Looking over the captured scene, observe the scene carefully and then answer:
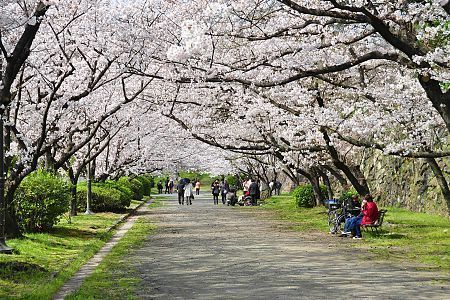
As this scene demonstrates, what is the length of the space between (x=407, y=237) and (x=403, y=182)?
42.1 feet

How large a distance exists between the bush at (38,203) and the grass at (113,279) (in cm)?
263

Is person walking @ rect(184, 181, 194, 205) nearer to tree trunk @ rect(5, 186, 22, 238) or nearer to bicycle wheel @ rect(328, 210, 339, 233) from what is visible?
bicycle wheel @ rect(328, 210, 339, 233)

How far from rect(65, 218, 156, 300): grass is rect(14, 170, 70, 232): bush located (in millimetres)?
2630

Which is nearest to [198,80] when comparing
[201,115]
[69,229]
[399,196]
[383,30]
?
[383,30]

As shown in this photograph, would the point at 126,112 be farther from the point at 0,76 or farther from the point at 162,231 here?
the point at 0,76

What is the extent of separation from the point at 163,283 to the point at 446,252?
22.2 feet

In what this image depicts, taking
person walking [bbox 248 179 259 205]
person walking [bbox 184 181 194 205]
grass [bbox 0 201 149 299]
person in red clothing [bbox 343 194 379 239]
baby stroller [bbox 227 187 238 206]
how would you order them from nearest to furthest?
grass [bbox 0 201 149 299] → person in red clothing [bbox 343 194 379 239] → person walking [bbox 248 179 259 205] → baby stroller [bbox 227 187 238 206] → person walking [bbox 184 181 194 205]

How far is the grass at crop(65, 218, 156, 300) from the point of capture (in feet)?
30.2

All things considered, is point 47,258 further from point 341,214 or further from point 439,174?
point 439,174

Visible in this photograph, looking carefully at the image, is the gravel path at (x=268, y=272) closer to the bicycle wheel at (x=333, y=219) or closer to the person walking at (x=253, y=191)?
the bicycle wheel at (x=333, y=219)

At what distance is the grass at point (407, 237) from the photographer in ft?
43.7

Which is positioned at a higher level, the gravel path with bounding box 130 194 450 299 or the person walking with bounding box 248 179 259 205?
the person walking with bounding box 248 179 259 205

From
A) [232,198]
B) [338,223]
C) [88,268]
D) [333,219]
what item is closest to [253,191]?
[232,198]

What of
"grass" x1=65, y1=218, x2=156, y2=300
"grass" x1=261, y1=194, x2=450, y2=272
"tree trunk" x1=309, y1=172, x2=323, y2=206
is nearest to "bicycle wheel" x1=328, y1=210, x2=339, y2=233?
"grass" x1=261, y1=194, x2=450, y2=272
